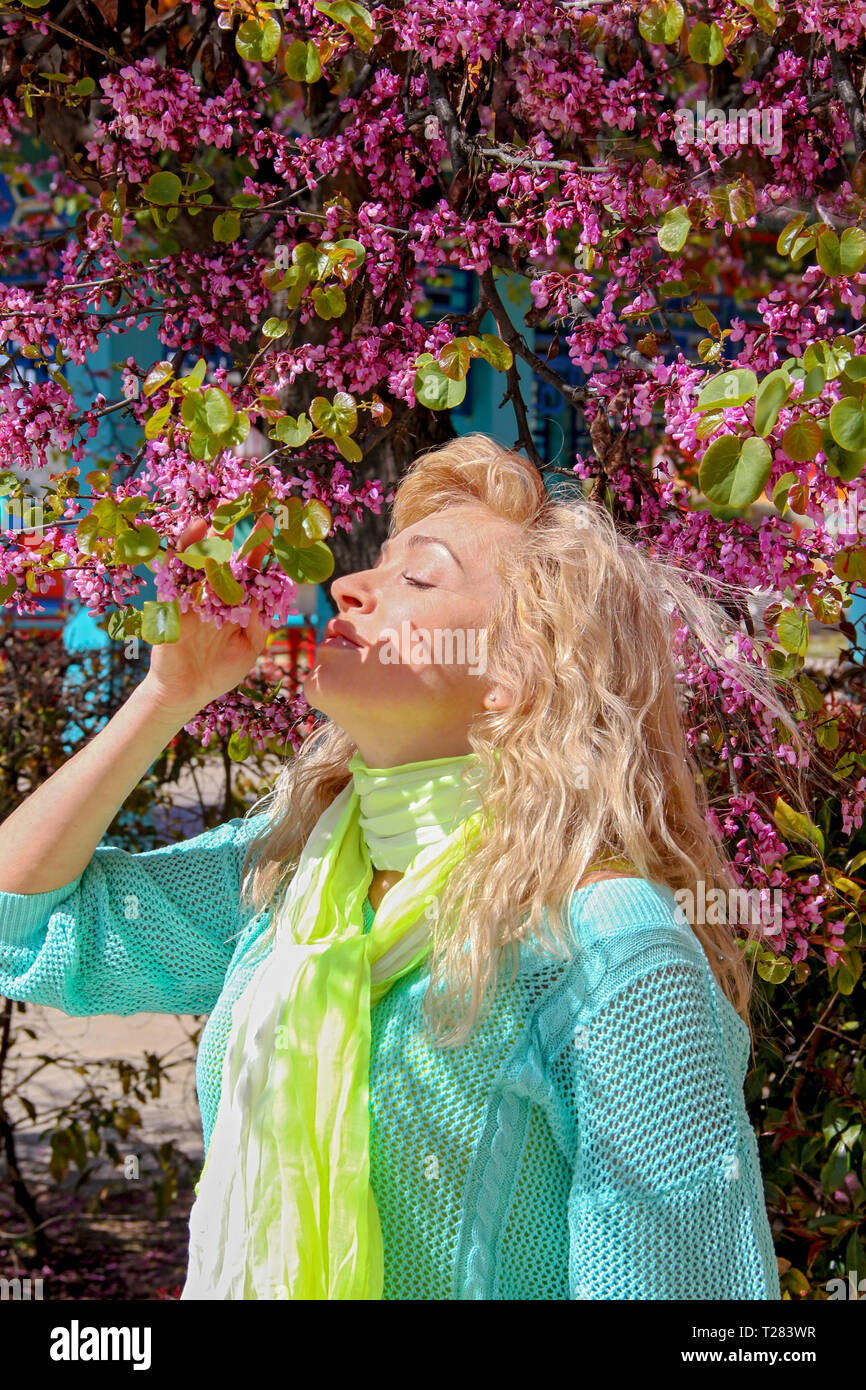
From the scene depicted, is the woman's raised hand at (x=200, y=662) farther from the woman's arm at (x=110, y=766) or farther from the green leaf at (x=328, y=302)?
the green leaf at (x=328, y=302)

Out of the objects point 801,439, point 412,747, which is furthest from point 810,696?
point 412,747

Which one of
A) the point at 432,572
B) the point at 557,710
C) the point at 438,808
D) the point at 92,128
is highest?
the point at 92,128

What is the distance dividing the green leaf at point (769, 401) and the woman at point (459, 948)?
11.1 inches

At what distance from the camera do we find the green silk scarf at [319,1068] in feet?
4.67

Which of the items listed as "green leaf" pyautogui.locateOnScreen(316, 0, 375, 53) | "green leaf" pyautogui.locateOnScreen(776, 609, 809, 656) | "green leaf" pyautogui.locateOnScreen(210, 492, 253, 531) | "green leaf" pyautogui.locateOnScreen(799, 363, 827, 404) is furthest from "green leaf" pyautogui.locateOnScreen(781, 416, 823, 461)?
"green leaf" pyautogui.locateOnScreen(316, 0, 375, 53)

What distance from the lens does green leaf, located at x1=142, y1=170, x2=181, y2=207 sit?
80.6 inches

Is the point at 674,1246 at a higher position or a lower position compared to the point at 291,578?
lower

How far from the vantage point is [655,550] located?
1.95 meters

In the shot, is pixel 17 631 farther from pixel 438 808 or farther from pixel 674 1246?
pixel 674 1246

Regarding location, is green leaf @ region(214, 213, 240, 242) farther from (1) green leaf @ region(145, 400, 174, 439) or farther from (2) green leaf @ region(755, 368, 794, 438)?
(2) green leaf @ region(755, 368, 794, 438)

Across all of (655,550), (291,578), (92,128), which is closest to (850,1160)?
(655,550)

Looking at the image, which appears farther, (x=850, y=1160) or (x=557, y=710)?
(x=850, y=1160)

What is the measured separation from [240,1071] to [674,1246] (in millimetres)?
508

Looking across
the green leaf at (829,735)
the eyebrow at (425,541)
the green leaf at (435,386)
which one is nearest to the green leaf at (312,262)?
the green leaf at (435,386)
